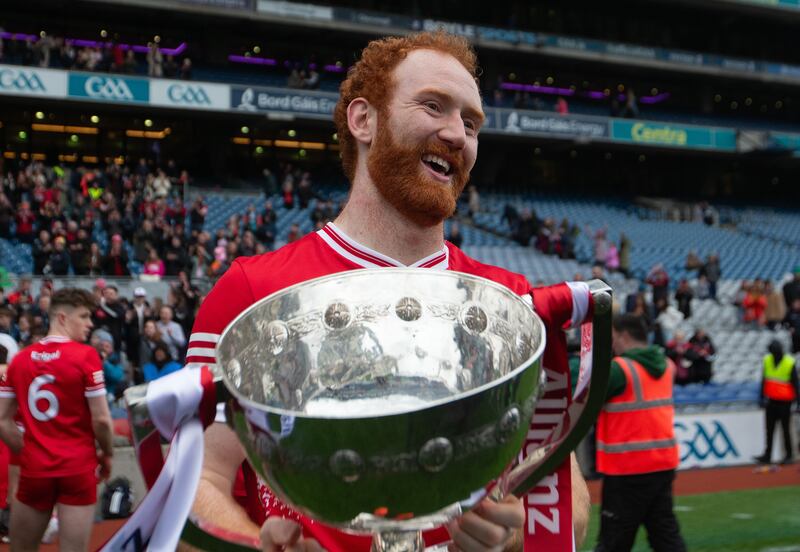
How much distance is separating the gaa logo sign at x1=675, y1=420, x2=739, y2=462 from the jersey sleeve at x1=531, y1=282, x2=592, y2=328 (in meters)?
9.36

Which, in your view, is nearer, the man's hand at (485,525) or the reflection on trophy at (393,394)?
the reflection on trophy at (393,394)

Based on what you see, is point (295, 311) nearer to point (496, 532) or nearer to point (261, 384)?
point (261, 384)

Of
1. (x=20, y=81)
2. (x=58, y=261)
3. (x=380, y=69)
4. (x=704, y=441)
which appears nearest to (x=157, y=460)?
(x=380, y=69)

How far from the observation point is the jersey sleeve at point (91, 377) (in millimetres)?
4758

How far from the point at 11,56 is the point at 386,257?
2210 cm

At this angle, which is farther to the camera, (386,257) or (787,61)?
(787,61)

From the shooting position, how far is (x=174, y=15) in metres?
23.8

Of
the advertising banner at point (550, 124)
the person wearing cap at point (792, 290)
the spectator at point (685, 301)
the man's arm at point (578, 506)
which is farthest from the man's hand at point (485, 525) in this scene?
the advertising banner at point (550, 124)

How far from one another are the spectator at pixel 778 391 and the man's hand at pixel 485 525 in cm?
991

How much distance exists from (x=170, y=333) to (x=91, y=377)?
469 cm

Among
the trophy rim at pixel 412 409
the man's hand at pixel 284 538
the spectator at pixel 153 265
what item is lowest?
the spectator at pixel 153 265

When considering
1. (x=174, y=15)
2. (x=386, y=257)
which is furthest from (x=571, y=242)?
(x=386, y=257)

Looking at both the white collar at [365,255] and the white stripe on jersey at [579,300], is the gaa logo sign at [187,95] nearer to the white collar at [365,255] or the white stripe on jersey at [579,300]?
the white collar at [365,255]

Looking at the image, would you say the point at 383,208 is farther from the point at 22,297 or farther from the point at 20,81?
the point at 20,81
